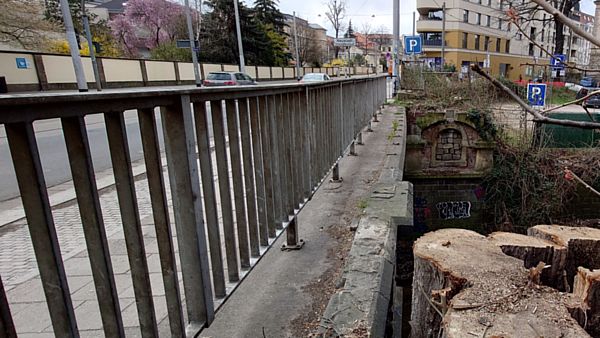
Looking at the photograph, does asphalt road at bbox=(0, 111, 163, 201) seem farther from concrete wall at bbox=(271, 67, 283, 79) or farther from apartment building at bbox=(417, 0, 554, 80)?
apartment building at bbox=(417, 0, 554, 80)

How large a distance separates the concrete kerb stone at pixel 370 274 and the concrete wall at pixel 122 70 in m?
25.2

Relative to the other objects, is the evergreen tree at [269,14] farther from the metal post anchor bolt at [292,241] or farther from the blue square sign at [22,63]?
the metal post anchor bolt at [292,241]

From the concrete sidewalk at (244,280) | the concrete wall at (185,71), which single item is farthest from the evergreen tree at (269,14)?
the concrete sidewalk at (244,280)

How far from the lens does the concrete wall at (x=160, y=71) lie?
27109mm

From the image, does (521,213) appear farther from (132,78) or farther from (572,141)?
(132,78)

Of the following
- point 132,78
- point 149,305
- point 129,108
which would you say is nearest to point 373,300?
point 149,305

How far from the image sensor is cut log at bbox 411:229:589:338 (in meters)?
1.50

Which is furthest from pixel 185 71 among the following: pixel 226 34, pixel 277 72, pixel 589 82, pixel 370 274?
pixel 370 274

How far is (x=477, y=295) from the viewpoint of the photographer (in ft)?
5.65

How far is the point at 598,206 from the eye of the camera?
11.2 meters

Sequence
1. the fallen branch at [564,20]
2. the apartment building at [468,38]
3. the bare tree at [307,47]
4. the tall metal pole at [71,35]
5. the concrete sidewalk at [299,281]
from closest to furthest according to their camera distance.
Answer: the fallen branch at [564,20], the concrete sidewalk at [299,281], the tall metal pole at [71,35], the apartment building at [468,38], the bare tree at [307,47]

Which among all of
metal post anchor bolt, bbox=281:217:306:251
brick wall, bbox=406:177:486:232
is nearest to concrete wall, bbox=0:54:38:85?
brick wall, bbox=406:177:486:232

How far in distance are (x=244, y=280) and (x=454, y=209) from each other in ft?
32.0

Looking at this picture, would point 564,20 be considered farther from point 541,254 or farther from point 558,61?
point 541,254
